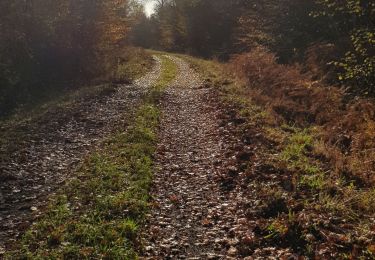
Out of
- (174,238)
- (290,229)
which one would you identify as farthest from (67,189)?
(290,229)

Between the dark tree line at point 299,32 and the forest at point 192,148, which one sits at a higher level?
the dark tree line at point 299,32

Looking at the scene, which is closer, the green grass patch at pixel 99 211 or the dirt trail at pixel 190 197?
the green grass patch at pixel 99 211

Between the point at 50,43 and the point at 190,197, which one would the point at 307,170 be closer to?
the point at 190,197

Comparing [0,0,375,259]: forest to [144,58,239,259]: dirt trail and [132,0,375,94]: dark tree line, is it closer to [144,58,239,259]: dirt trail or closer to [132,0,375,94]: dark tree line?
[144,58,239,259]: dirt trail

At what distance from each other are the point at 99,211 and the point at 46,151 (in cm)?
591

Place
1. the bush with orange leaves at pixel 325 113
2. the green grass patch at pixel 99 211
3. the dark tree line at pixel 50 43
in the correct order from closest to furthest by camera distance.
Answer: the green grass patch at pixel 99 211 → the bush with orange leaves at pixel 325 113 → the dark tree line at pixel 50 43

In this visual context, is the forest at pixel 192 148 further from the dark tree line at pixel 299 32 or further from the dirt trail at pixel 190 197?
the dark tree line at pixel 299 32

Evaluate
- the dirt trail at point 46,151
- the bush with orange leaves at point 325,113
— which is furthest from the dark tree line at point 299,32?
the dirt trail at point 46,151

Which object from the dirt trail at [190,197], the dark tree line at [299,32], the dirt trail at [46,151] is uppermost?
the dark tree line at [299,32]

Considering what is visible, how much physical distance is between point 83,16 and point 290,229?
29.9 metres

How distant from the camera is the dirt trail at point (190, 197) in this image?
8320 millimetres

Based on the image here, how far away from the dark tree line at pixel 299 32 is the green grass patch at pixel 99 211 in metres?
6.54

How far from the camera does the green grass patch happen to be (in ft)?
25.4

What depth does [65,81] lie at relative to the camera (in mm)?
32125
